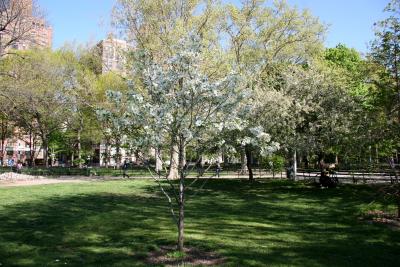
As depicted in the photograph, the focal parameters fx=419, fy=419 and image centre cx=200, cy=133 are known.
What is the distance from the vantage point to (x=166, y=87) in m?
8.62

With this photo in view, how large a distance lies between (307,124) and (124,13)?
16304mm

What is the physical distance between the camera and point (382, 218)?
44.3ft

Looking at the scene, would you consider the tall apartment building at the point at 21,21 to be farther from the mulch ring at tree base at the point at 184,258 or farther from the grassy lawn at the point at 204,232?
the mulch ring at tree base at the point at 184,258

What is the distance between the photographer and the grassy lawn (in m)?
8.82

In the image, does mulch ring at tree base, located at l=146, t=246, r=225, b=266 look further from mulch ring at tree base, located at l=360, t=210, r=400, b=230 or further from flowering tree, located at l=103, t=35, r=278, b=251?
mulch ring at tree base, located at l=360, t=210, r=400, b=230

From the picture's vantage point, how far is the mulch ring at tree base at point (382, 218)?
41.6ft

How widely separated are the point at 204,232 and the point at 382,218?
6.13m

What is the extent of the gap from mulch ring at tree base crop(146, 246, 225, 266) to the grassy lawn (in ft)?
0.88

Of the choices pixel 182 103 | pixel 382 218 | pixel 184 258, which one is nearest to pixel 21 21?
pixel 182 103

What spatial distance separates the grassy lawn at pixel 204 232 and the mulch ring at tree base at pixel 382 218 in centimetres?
42

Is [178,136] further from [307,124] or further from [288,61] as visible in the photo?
[288,61]

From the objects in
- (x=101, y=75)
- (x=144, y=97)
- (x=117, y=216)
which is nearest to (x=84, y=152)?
(x=101, y=75)

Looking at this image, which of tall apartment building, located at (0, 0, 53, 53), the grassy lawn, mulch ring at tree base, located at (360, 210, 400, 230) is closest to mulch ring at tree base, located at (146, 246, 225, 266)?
the grassy lawn

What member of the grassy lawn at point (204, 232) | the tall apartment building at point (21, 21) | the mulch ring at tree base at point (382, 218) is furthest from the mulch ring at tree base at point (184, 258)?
the tall apartment building at point (21, 21)
